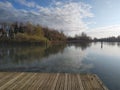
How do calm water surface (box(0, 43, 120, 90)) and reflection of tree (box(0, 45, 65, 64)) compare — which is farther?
reflection of tree (box(0, 45, 65, 64))

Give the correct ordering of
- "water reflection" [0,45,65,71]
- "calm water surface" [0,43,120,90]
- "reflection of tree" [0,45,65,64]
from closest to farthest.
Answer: "calm water surface" [0,43,120,90], "water reflection" [0,45,65,71], "reflection of tree" [0,45,65,64]

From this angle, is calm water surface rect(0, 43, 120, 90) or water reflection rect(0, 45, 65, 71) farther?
water reflection rect(0, 45, 65, 71)

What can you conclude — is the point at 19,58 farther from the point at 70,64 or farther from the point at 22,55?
the point at 70,64

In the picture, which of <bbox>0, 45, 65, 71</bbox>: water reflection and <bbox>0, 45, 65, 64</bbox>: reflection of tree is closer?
<bbox>0, 45, 65, 71</bbox>: water reflection

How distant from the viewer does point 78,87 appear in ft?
19.7

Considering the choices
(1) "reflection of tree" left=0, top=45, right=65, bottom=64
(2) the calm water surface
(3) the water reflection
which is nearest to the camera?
(2) the calm water surface

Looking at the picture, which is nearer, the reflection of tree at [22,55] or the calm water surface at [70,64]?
the calm water surface at [70,64]

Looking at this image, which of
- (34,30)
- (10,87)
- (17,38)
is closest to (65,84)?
(10,87)

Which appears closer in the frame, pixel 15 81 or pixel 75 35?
pixel 15 81

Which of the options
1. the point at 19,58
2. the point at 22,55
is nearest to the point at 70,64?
the point at 19,58

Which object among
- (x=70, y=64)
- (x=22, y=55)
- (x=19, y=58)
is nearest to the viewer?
(x=70, y=64)

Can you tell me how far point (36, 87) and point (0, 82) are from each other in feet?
5.77

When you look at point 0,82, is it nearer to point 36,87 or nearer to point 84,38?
point 36,87

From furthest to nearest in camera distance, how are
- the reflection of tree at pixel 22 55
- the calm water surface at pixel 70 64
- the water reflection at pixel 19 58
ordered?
the reflection of tree at pixel 22 55, the water reflection at pixel 19 58, the calm water surface at pixel 70 64
